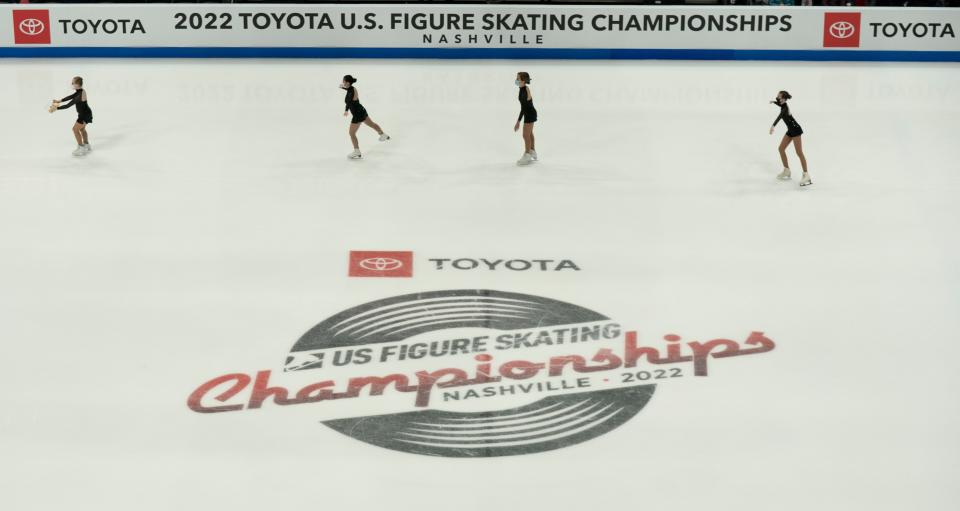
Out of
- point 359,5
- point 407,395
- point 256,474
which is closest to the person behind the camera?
point 256,474

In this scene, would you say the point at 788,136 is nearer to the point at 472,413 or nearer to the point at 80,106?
the point at 472,413

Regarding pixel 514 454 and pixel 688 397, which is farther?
pixel 688 397

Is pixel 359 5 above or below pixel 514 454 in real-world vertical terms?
above

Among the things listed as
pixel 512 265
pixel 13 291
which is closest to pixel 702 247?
pixel 512 265

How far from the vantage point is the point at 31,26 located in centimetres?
2473

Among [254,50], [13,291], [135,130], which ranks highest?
[254,50]

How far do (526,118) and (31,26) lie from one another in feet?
42.0

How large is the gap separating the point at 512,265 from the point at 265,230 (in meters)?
3.54

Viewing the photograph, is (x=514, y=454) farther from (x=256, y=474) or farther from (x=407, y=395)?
(x=256, y=474)

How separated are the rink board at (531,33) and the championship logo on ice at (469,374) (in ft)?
42.7

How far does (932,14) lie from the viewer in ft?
82.7

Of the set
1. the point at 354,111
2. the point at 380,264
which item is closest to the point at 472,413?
the point at 380,264

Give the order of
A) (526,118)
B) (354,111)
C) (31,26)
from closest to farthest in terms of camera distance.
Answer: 1. (526,118)
2. (354,111)
3. (31,26)

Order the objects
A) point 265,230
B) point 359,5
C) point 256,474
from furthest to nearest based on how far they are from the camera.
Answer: point 359,5 < point 265,230 < point 256,474
